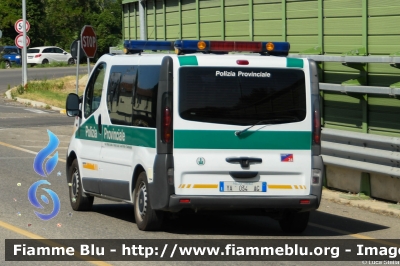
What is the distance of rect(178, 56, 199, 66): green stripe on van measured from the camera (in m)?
10.1

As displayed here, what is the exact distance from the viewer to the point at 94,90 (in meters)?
12.1

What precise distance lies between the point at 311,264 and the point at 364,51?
227 inches

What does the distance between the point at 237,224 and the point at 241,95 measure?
2121 mm

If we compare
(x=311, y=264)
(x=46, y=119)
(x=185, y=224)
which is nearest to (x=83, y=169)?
(x=185, y=224)

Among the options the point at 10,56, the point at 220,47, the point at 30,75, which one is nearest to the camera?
the point at 220,47

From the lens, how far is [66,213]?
39.9ft

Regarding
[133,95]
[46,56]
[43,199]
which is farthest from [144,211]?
[46,56]

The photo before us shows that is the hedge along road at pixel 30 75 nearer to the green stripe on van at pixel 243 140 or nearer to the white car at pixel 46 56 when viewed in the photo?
the white car at pixel 46 56

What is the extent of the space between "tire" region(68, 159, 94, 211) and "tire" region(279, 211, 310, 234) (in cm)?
283

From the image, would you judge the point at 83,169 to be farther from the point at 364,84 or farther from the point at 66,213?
the point at 364,84

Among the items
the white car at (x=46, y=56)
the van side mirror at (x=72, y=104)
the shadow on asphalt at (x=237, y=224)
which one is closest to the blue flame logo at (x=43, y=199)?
the shadow on asphalt at (x=237, y=224)

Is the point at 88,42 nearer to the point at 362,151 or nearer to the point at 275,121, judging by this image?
the point at 362,151

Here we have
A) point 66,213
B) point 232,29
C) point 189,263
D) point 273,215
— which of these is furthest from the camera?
point 232,29

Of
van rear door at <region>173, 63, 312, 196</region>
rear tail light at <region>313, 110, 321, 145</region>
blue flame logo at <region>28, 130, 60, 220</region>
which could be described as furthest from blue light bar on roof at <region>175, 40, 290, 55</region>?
blue flame logo at <region>28, 130, 60, 220</region>
